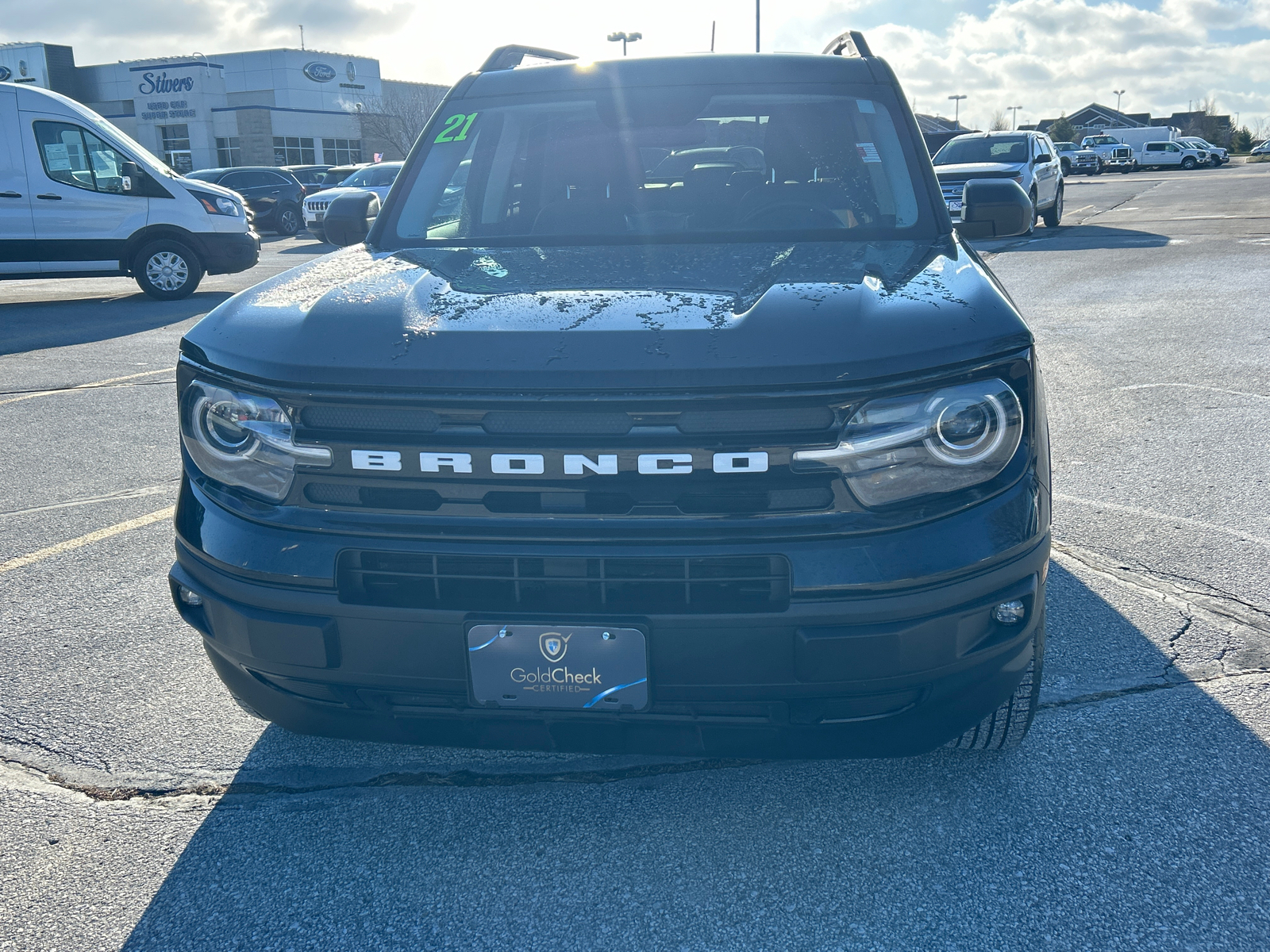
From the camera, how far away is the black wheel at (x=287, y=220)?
24391 millimetres

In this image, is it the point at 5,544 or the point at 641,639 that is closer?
the point at 641,639

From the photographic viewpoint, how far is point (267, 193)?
24.2 m

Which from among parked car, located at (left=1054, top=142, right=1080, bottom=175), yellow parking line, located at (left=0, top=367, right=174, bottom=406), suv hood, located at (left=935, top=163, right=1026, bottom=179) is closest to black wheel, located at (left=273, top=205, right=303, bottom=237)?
suv hood, located at (left=935, top=163, right=1026, bottom=179)

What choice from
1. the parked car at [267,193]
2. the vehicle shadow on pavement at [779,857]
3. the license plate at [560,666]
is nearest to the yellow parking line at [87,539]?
the vehicle shadow on pavement at [779,857]

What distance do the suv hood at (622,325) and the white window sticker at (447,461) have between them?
0.40 feet

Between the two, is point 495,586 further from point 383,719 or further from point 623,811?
point 623,811

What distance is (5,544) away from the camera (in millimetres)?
4332

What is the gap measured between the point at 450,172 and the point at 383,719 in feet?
6.38

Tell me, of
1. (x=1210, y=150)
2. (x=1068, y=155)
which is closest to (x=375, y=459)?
(x=1068, y=155)

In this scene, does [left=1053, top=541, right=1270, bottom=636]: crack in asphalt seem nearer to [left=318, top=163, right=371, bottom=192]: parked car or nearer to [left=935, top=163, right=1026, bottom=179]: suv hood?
[left=935, top=163, right=1026, bottom=179]: suv hood

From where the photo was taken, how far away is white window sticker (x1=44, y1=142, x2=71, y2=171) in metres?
11.5

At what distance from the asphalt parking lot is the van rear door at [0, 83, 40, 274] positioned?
8977 mm

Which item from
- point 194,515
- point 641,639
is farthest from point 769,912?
point 194,515

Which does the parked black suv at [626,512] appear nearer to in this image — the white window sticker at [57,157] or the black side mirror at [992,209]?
the black side mirror at [992,209]
